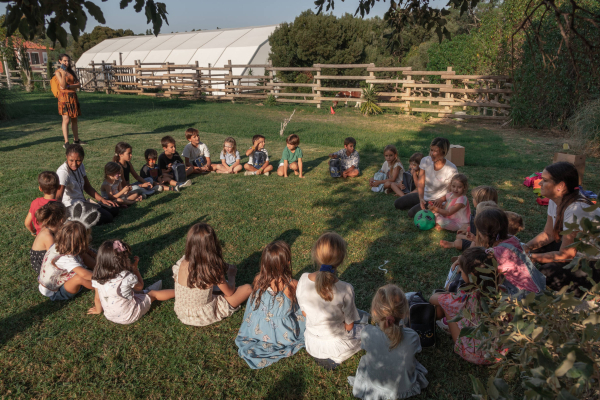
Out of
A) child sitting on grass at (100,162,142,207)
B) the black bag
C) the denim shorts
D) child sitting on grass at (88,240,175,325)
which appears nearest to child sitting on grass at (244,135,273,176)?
the black bag

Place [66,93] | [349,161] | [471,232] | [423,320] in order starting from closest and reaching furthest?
[423,320]
[471,232]
[349,161]
[66,93]

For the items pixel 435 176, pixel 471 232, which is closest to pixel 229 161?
pixel 435 176

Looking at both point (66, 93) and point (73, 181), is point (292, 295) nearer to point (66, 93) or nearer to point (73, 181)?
point (73, 181)

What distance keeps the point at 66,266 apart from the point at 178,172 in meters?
3.68

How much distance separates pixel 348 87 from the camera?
1062 inches

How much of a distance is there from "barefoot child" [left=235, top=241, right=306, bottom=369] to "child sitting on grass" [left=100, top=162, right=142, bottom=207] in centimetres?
396

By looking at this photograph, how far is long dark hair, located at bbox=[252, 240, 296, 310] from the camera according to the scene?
3.28 meters

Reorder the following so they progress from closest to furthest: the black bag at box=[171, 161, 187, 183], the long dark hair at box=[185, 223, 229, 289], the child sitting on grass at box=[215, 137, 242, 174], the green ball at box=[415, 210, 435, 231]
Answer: the long dark hair at box=[185, 223, 229, 289]
the green ball at box=[415, 210, 435, 231]
the black bag at box=[171, 161, 187, 183]
the child sitting on grass at box=[215, 137, 242, 174]

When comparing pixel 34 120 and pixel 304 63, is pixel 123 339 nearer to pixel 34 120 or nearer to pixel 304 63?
pixel 34 120

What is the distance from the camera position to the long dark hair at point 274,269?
3283 millimetres

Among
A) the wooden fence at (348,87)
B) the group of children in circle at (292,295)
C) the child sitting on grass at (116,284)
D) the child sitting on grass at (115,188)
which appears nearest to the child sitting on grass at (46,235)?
the group of children in circle at (292,295)

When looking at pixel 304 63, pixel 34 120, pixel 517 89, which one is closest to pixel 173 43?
pixel 304 63

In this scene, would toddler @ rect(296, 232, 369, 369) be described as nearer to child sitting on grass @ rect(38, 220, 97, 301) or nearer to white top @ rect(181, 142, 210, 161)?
child sitting on grass @ rect(38, 220, 97, 301)

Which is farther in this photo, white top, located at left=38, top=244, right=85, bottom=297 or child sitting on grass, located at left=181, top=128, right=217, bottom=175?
child sitting on grass, located at left=181, top=128, right=217, bottom=175
